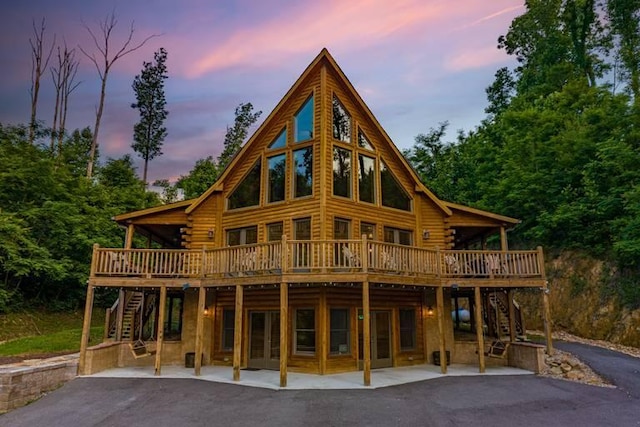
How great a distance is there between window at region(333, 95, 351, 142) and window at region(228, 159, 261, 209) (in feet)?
11.1

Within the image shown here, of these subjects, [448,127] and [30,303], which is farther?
[448,127]

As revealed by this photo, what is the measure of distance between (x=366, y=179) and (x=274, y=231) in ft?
13.3

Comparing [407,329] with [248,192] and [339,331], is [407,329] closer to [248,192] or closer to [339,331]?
[339,331]

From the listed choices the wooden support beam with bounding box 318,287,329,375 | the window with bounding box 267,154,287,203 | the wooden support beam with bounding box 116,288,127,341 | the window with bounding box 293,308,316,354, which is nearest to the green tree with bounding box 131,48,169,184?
the wooden support beam with bounding box 116,288,127,341

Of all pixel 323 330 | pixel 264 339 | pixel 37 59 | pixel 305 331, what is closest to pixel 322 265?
pixel 323 330

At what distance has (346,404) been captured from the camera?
8766 millimetres

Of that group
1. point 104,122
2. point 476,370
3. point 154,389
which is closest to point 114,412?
point 154,389

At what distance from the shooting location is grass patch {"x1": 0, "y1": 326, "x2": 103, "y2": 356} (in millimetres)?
15628

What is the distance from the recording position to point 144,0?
2506 cm

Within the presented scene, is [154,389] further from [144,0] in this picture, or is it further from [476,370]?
[144,0]

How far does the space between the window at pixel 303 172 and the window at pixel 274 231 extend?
132cm

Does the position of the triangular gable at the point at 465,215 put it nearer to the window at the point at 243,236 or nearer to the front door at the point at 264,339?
the window at the point at 243,236

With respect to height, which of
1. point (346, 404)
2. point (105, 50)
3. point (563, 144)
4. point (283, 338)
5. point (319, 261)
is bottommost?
→ point (346, 404)

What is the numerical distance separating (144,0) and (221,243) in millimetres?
19423
